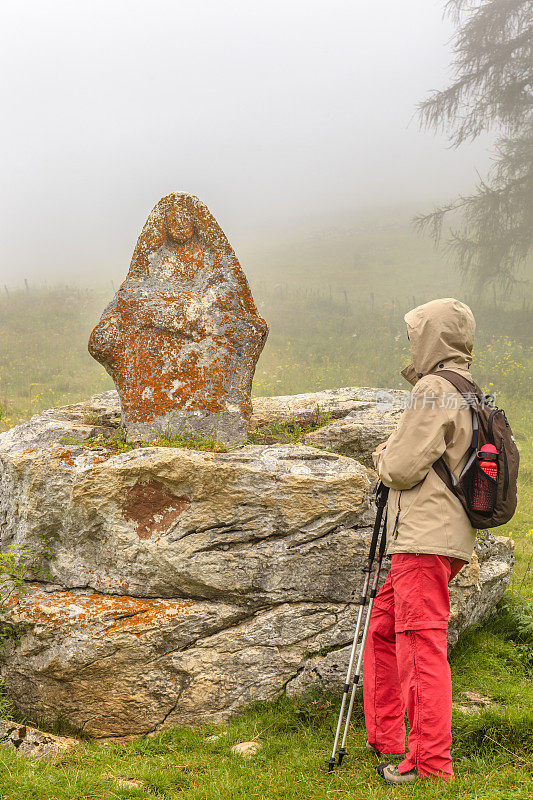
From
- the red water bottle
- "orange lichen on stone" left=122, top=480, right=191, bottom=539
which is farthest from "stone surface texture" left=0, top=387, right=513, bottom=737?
the red water bottle

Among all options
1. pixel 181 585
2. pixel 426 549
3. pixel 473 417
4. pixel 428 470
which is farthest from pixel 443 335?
pixel 181 585

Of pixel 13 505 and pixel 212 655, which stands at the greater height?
pixel 13 505

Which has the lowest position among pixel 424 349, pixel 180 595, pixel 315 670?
pixel 315 670

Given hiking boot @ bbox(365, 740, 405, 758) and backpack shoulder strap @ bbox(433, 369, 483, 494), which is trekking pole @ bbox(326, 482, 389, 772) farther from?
backpack shoulder strap @ bbox(433, 369, 483, 494)

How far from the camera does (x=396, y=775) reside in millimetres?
3895

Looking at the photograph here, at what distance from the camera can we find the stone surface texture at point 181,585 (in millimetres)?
5172

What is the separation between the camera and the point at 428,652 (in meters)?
3.82

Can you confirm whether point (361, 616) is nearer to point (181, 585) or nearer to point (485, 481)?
point (485, 481)

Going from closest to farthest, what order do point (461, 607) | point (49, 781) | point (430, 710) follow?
point (430, 710) → point (49, 781) → point (461, 607)

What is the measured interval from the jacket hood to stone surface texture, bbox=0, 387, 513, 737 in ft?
5.86

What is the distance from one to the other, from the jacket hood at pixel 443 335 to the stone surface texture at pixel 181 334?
284 centimetres

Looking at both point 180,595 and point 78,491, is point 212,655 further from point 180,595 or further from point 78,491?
point 78,491

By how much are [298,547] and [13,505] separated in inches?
116

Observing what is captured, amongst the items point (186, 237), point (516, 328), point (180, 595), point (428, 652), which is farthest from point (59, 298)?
point (428, 652)
